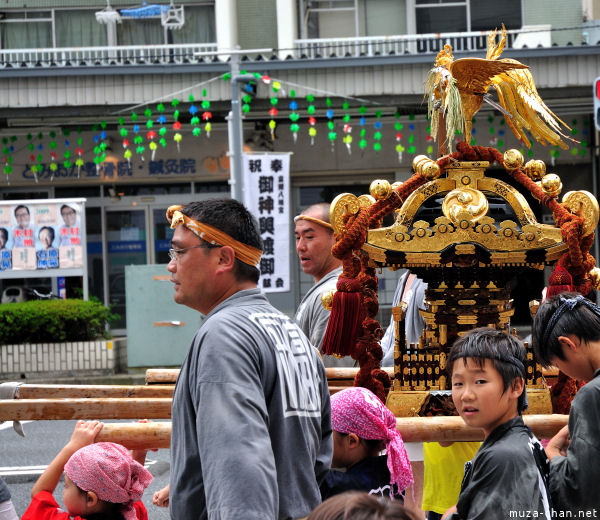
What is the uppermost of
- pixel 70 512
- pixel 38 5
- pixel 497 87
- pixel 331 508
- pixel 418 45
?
pixel 38 5

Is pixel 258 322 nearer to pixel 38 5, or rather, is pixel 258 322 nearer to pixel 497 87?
pixel 497 87

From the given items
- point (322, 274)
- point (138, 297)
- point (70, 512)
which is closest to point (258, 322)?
point (70, 512)

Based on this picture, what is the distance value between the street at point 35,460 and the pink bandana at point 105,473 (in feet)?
10.9

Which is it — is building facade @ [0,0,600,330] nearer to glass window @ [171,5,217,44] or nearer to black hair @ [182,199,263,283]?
glass window @ [171,5,217,44]

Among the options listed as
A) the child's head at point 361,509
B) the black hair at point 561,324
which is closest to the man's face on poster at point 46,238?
the black hair at point 561,324

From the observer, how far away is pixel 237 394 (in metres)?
2.36

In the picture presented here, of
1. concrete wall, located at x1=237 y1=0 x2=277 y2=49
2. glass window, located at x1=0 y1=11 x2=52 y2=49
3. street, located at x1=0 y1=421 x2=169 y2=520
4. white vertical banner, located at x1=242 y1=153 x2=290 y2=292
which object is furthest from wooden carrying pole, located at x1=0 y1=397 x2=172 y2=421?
glass window, located at x1=0 y1=11 x2=52 y2=49

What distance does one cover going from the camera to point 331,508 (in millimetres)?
1658

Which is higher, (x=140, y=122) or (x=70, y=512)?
(x=140, y=122)

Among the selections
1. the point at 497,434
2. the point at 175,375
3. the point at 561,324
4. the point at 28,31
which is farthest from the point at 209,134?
the point at 497,434

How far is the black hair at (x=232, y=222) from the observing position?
273cm

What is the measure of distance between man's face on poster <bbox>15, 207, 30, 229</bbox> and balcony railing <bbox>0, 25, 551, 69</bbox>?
7.46 ft

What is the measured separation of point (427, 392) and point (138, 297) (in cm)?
967

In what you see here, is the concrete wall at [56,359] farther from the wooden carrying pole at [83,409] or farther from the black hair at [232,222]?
the black hair at [232,222]
